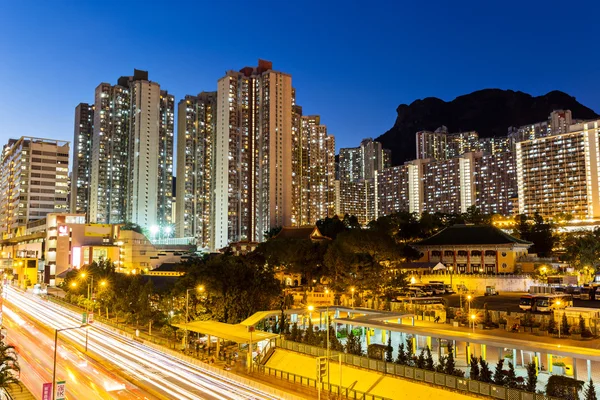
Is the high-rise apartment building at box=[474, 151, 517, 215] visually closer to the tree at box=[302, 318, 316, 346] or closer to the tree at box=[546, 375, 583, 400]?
the tree at box=[302, 318, 316, 346]

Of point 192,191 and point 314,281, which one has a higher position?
point 192,191

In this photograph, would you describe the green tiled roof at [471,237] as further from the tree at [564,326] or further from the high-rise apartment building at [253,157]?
the high-rise apartment building at [253,157]

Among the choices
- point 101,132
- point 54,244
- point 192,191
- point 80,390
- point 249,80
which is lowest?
point 80,390

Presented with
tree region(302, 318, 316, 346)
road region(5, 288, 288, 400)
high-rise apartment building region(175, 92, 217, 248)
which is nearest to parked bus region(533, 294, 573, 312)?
tree region(302, 318, 316, 346)

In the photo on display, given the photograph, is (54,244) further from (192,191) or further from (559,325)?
(559,325)

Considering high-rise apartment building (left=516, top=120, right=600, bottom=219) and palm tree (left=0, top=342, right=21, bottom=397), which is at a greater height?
high-rise apartment building (left=516, top=120, right=600, bottom=219)

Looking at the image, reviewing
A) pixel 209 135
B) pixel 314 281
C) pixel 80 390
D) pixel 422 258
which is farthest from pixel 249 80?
pixel 80 390

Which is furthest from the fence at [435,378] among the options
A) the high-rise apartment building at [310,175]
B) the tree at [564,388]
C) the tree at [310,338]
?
the high-rise apartment building at [310,175]
